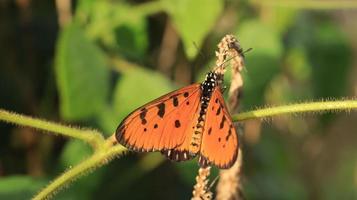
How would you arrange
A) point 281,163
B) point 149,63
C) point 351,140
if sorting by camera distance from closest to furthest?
1. point 149,63
2. point 281,163
3. point 351,140

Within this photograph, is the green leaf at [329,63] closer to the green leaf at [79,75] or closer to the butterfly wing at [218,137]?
the green leaf at [79,75]

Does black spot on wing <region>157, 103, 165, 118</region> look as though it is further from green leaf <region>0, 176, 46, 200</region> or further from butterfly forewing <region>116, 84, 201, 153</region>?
green leaf <region>0, 176, 46, 200</region>

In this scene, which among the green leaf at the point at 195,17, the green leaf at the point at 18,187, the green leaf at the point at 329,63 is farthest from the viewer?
the green leaf at the point at 329,63

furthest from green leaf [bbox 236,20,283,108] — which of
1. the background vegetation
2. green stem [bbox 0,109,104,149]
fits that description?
green stem [bbox 0,109,104,149]

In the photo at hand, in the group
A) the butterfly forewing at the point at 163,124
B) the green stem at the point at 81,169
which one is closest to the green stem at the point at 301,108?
the butterfly forewing at the point at 163,124

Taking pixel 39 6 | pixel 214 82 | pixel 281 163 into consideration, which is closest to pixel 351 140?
pixel 281 163

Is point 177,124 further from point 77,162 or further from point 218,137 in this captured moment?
point 77,162

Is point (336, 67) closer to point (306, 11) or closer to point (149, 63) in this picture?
point (306, 11)
